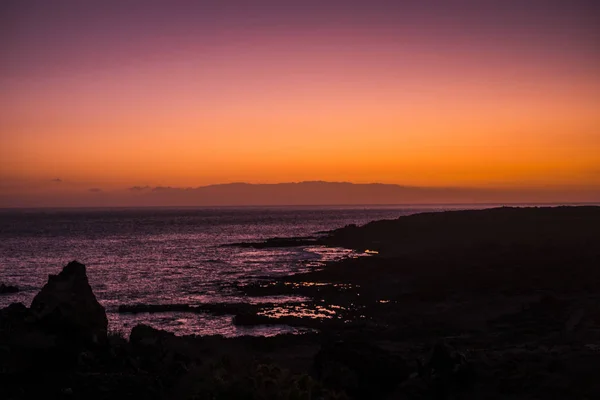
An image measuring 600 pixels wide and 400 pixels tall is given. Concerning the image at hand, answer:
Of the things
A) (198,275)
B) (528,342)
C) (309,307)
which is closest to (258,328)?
(309,307)

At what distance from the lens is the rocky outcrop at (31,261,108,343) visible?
13.3 m

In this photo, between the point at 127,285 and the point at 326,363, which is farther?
the point at 127,285

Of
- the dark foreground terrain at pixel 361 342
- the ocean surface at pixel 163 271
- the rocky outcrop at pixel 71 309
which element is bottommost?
the ocean surface at pixel 163 271

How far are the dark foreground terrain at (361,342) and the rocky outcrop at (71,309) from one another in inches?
1.3

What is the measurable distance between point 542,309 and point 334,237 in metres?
66.7

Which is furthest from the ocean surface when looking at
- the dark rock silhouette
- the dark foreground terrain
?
the dark foreground terrain

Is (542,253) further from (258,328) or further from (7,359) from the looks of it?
(7,359)

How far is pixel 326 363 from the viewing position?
514 inches

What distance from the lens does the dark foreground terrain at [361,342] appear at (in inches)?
449

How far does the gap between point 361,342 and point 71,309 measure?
7.17m

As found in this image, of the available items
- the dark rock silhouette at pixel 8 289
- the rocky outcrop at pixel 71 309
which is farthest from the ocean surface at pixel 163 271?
the rocky outcrop at pixel 71 309

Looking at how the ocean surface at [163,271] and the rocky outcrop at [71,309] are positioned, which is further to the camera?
the ocean surface at [163,271]

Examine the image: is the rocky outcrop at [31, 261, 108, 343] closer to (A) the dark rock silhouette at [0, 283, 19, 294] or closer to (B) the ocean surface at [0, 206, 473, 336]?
(B) the ocean surface at [0, 206, 473, 336]

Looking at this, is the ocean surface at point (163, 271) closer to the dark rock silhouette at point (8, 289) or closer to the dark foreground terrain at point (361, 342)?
the dark rock silhouette at point (8, 289)
